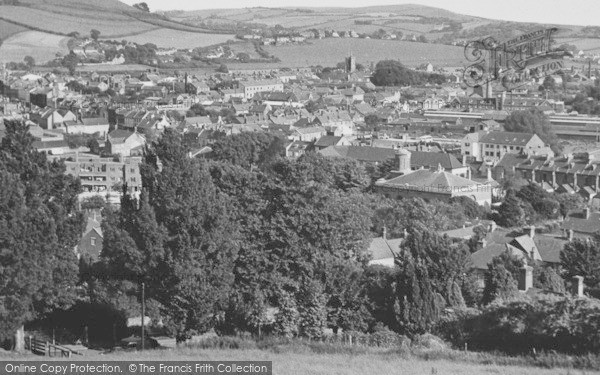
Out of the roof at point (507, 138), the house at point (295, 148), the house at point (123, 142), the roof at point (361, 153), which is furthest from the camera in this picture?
the roof at point (507, 138)

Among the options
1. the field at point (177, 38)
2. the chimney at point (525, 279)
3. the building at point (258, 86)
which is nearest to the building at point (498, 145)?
the chimney at point (525, 279)

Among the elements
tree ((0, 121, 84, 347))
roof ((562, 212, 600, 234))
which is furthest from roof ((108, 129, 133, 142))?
tree ((0, 121, 84, 347))

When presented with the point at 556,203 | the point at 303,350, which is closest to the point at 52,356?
the point at 303,350

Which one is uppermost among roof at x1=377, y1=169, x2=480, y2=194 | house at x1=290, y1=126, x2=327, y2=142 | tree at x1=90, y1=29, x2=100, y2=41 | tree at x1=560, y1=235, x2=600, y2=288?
tree at x1=560, y1=235, x2=600, y2=288

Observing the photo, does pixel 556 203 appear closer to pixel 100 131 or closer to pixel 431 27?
pixel 100 131

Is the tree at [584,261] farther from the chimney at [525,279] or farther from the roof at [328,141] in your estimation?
the roof at [328,141]

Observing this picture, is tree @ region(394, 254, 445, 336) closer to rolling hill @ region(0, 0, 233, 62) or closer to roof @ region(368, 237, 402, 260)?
roof @ region(368, 237, 402, 260)
